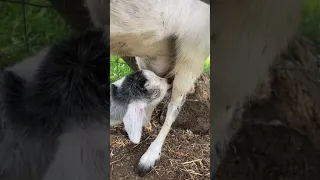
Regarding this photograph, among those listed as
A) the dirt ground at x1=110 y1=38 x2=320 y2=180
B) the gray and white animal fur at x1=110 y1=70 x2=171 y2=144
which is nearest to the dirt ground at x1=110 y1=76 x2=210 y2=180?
the gray and white animal fur at x1=110 y1=70 x2=171 y2=144

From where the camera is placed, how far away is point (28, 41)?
0.53m

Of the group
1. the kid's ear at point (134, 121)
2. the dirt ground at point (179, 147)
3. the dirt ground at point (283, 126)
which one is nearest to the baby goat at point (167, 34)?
the kid's ear at point (134, 121)

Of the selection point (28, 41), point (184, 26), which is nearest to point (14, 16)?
point (28, 41)

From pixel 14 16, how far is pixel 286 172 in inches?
16.7

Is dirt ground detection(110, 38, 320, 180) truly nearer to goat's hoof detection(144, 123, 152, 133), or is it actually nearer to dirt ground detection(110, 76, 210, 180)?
dirt ground detection(110, 76, 210, 180)

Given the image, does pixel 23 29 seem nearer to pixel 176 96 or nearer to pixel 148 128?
pixel 176 96

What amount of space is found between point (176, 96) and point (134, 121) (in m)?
0.40

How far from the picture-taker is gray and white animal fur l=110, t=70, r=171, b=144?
182 centimetres

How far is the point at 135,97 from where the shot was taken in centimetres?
194

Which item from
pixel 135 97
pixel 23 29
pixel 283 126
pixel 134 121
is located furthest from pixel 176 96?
pixel 23 29

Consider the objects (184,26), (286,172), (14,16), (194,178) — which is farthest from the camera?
(194,178)

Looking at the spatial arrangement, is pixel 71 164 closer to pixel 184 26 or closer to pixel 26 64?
pixel 26 64

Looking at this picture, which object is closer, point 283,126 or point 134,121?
point 283,126

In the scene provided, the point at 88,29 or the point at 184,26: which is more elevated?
the point at 88,29
